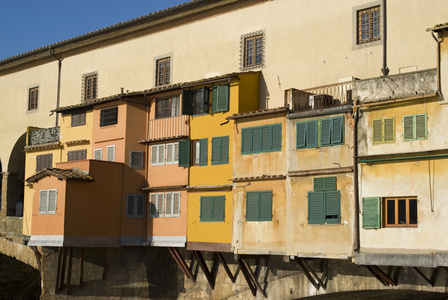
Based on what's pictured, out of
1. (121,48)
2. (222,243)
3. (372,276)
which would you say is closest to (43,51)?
(121,48)

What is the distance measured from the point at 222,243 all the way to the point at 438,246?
907 cm

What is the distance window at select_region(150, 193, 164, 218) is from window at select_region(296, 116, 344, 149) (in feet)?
26.4

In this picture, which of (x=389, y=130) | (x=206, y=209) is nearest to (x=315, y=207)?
(x=389, y=130)

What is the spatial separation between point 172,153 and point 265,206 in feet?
20.3

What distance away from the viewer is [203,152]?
29312mm

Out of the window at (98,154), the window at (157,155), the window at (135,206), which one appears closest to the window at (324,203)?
the window at (157,155)

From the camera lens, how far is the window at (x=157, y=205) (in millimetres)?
31203

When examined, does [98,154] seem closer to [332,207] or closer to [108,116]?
[108,116]

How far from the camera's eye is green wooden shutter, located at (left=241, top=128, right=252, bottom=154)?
27188 mm

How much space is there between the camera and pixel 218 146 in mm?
28734

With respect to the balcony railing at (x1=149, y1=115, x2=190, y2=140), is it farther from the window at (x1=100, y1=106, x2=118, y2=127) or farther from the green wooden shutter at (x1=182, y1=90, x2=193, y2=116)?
the window at (x1=100, y1=106, x2=118, y2=127)

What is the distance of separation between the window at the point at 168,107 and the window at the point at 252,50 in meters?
3.18

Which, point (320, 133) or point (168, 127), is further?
point (168, 127)

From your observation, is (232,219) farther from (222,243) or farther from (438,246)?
(438,246)
